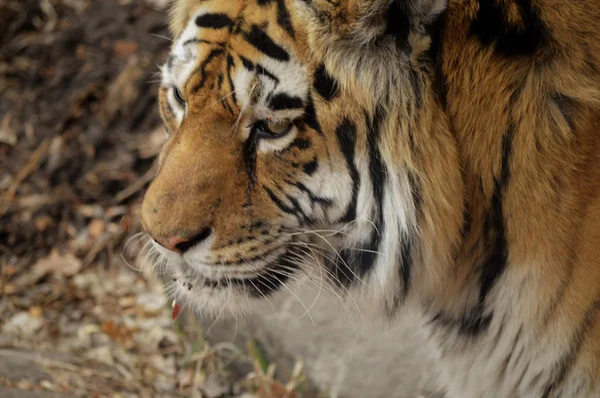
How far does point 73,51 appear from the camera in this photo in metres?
4.29

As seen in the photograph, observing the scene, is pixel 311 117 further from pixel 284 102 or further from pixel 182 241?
pixel 182 241

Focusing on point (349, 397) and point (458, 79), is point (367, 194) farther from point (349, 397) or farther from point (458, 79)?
point (349, 397)

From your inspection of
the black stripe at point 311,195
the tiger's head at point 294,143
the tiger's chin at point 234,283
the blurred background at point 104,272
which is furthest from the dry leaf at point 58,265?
the black stripe at point 311,195

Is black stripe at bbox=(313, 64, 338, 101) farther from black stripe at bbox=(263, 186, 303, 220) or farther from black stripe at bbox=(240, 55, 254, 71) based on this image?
black stripe at bbox=(263, 186, 303, 220)

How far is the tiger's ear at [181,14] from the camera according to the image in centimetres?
188

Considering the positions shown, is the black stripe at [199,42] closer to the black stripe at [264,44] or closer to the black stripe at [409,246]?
the black stripe at [264,44]

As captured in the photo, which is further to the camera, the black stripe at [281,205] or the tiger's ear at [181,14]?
the tiger's ear at [181,14]

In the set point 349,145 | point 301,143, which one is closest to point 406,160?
point 349,145

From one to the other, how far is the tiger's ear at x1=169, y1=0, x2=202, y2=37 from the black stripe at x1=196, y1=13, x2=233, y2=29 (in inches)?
4.5

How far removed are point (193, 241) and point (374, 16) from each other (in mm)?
636

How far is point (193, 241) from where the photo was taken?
1.69 m

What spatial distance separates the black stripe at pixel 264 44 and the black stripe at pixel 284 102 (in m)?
0.08

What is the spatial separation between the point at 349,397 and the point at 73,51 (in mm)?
2696

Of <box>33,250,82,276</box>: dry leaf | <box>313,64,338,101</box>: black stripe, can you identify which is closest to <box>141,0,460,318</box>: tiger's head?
<box>313,64,338,101</box>: black stripe
